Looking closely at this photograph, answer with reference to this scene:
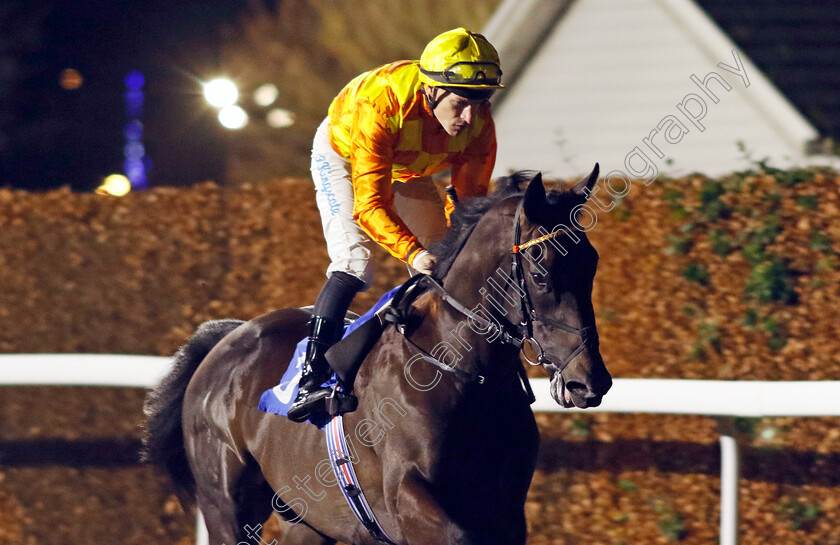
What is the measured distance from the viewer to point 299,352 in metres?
3.53

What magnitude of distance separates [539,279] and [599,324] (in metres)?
1.88

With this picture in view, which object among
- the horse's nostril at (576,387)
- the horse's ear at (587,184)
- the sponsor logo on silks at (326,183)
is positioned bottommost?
the horse's nostril at (576,387)

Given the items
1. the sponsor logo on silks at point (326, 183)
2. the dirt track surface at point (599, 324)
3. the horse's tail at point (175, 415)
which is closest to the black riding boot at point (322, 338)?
the sponsor logo on silks at point (326, 183)

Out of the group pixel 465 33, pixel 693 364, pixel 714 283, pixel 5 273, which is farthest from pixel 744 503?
pixel 5 273

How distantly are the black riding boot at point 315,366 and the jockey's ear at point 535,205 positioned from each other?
0.85 metres

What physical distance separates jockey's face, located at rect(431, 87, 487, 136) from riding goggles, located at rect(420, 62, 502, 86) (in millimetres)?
64

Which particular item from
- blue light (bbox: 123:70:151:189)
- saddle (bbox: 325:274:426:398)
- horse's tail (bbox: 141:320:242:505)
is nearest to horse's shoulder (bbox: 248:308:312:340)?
horse's tail (bbox: 141:320:242:505)

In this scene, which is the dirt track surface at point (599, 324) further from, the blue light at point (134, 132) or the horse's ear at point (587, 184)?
the blue light at point (134, 132)

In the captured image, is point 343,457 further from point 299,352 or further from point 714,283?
point 714,283

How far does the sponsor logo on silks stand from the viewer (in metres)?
3.50

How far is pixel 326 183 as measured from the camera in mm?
3541

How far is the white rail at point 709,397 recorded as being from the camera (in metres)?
3.76

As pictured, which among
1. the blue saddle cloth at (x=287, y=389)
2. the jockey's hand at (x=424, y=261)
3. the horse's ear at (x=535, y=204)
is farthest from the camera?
the blue saddle cloth at (x=287, y=389)

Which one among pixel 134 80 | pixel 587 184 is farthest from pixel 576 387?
pixel 134 80
